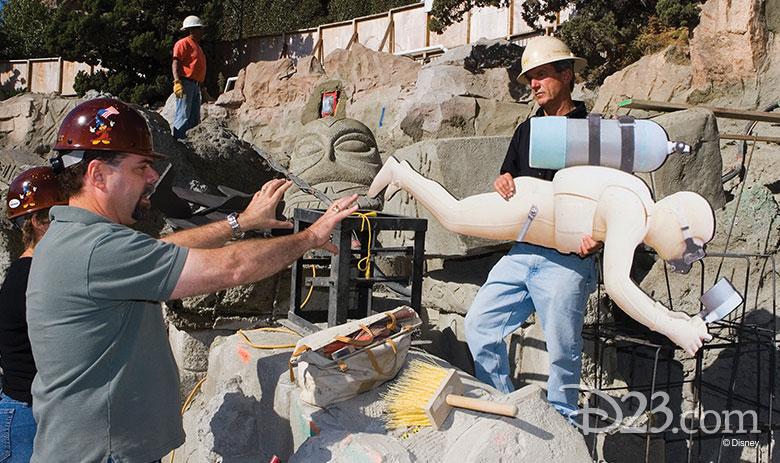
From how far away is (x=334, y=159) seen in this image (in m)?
5.79

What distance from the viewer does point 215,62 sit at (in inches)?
783

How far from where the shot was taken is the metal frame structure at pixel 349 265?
306 cm

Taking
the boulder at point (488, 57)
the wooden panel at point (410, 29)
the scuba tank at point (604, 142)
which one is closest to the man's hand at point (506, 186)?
the scuba tank at point (604, 142)

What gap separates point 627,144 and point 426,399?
1.46m

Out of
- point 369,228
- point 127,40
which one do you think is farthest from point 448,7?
point 127,40

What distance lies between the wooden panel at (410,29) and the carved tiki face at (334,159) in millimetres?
12210

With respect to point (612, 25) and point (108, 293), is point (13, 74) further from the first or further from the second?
point (108, 293)

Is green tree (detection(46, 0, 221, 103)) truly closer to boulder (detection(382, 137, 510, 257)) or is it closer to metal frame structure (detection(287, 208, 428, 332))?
boulder (detection(382, 137, 510, 257))

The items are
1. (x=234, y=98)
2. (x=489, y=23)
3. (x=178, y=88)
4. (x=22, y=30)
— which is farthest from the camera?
(x=22, y=30)

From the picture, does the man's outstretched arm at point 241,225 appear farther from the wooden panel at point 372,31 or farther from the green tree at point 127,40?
the green tree at point 127,40

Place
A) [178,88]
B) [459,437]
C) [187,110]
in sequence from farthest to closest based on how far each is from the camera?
1. [187,110]
2. [178,88]
3. [459,437]

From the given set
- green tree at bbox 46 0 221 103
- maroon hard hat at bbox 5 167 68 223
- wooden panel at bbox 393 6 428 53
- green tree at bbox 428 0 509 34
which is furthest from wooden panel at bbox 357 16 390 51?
maroon hard hat at bbox 5 167 68 223

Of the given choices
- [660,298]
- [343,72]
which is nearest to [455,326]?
[660,298]

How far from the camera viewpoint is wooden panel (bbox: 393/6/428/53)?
17.4 metres
